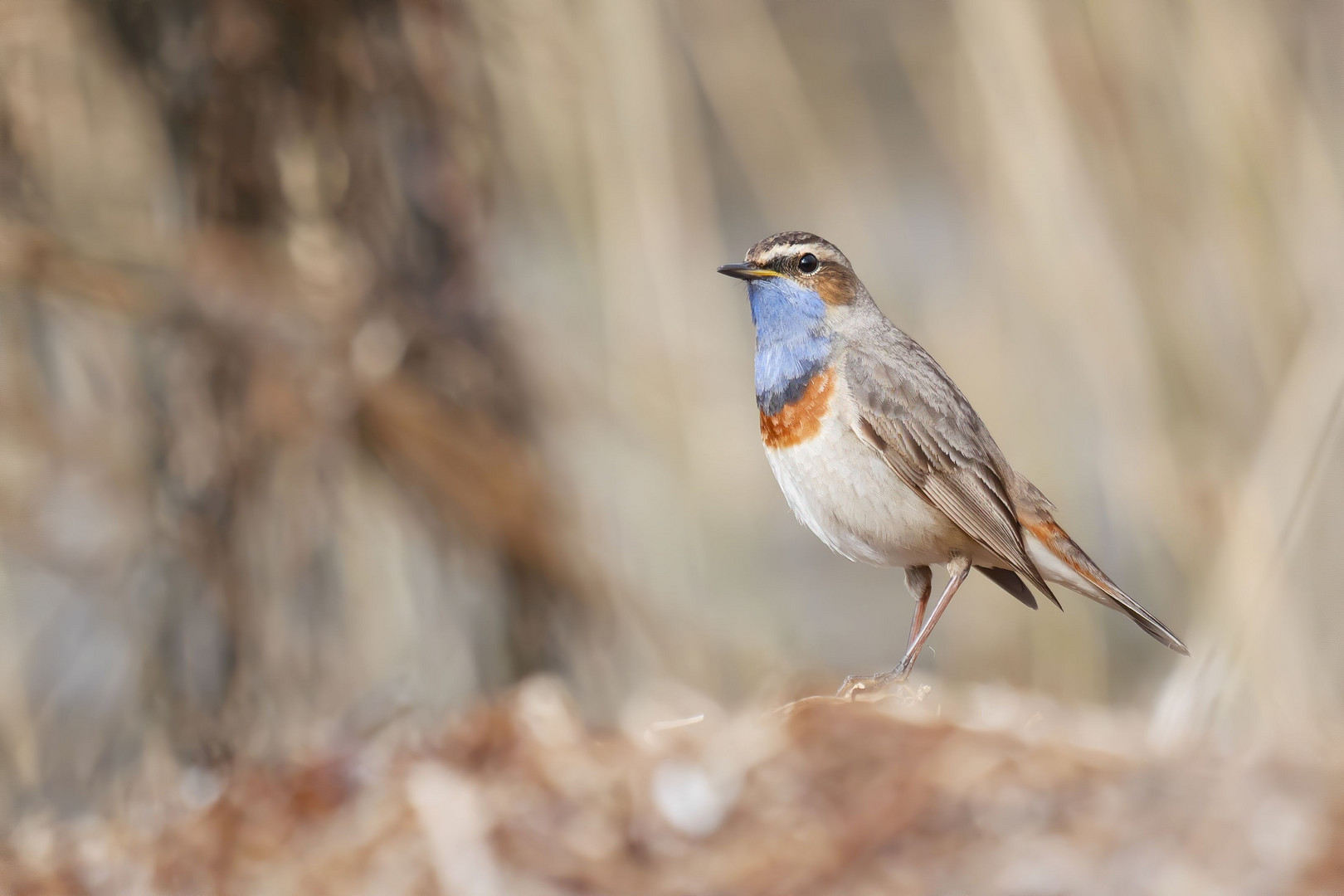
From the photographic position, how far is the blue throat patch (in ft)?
7.18

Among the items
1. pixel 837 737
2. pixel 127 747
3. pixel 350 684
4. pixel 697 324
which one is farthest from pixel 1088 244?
pixel 127 747

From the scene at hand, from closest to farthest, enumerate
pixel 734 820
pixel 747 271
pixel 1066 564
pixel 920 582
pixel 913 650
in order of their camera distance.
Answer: pixel 734 820 → pixel 747 271 → pixel 913 650 → pixel 1066 564 → pixel 920 582

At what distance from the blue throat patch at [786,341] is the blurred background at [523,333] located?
117 cm

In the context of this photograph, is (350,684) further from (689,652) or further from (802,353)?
(802,353)

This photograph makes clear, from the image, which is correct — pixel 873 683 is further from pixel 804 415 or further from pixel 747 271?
pixel 747 271

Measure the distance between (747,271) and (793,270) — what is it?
120 millimetres

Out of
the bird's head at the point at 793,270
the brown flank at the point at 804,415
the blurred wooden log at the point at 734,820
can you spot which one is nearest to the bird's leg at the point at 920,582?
the blurred wooden log at the point at 734,820

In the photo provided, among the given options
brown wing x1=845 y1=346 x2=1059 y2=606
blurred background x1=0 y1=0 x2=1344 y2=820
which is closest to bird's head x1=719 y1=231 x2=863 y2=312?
brown wing x1=845 y1=346 x2=1059 y2=606

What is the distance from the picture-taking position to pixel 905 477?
2227 millimetres

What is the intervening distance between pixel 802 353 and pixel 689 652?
1703 mm

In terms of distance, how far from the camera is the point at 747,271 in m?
2.07

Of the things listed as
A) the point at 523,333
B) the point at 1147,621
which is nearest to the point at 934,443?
the point at 1147,621

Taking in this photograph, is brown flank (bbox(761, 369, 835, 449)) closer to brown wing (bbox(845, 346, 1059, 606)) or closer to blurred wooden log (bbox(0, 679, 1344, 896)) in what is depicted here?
brown wing (bbox(845, 346, 1059, 606))

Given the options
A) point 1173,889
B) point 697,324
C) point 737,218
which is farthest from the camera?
point 737,218
